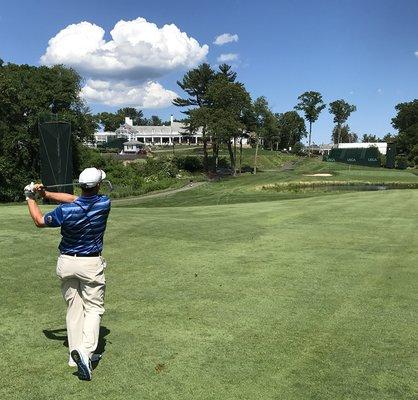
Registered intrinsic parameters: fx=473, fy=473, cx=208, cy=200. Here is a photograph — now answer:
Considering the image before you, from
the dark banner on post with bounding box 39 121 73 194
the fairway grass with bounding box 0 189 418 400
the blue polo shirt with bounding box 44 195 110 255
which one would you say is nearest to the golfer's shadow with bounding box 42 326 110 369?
the fairway grass with bounding box 0 189 418 400

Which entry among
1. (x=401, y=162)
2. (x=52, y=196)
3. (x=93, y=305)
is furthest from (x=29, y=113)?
(x=401, y=162)

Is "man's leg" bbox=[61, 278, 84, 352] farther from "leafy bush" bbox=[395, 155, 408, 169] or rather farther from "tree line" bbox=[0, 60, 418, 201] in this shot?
"leafy bush" bbox=[395, 155, 408, 169]

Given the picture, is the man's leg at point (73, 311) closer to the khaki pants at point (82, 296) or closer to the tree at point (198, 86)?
the khaki pants at point (82, 296)

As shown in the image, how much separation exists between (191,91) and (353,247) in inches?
3116

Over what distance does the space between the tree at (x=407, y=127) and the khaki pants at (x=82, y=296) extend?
119 metres

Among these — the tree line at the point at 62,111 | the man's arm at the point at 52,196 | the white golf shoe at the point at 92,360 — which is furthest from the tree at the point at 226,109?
the white golf shoe at the point at 92,360

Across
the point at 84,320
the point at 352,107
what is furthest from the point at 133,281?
the point at 352,107

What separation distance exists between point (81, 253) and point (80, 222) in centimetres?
36

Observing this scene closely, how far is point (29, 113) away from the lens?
5822 centimetres

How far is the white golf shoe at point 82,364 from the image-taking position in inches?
200

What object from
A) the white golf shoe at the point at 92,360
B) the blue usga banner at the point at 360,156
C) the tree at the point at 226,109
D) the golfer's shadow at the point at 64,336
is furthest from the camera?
the blue usga banner at the point at 360,156

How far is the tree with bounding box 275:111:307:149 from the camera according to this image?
159 m

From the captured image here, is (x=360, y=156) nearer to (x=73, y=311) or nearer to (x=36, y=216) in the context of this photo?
(x=73, y=311)

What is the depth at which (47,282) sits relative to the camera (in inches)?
342
